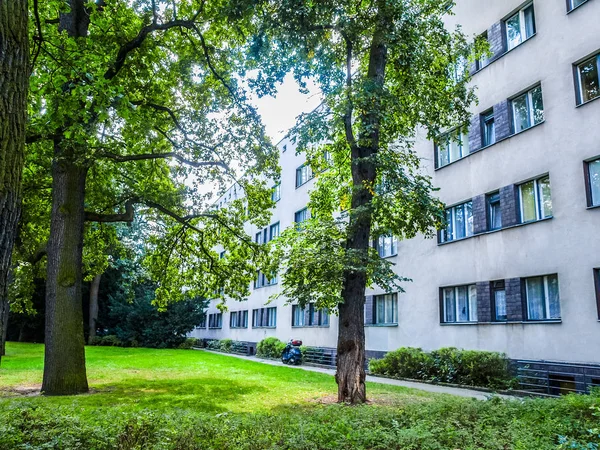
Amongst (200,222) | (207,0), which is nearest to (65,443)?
(207,0)

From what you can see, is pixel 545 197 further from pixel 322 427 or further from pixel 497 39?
pixel 322 427

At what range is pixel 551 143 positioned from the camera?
14.7 m

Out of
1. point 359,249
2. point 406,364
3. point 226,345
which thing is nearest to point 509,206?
point 406,364

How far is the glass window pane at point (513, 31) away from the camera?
54.4ft

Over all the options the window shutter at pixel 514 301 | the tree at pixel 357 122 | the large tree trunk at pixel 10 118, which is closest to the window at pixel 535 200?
the window shutter at pixel 514 301

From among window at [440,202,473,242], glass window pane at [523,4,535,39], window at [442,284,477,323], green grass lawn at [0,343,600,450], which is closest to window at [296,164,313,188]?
window at [440,202,473,242]

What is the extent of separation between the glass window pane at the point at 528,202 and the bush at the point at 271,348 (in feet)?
A: 56.5

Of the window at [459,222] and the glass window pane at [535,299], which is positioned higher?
the window at [459,222]

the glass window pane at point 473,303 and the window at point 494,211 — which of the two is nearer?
the window at point 494,211

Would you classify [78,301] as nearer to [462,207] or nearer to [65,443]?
[65,443]

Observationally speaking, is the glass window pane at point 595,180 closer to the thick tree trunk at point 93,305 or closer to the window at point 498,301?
the window at point 498,301

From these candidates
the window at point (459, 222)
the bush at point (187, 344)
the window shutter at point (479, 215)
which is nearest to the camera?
the window shutter at point (479, 215)

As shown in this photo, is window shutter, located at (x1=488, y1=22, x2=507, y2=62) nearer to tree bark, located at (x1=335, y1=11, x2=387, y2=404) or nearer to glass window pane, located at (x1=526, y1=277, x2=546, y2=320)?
tree bark, located at (x1=335, y1=11, x2=387, y2=404)

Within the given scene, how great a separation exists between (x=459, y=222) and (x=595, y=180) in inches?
214
